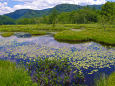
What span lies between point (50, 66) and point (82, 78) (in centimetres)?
415

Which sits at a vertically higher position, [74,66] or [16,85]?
[16,85]

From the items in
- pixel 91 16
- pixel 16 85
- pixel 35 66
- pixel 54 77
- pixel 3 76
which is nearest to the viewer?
pixel 16 85

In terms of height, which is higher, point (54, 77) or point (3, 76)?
point (3, 76)

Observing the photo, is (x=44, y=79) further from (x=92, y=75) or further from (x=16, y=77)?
(x=92, y=75)

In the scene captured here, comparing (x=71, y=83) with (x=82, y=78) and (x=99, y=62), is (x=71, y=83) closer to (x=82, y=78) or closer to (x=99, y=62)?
(x=82, y=78)

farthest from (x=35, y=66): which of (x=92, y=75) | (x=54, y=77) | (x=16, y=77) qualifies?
(x=92, y=75)

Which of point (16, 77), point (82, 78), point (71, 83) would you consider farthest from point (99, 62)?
point (16, 77)

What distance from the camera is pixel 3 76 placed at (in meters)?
7.07

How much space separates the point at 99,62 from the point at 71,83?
608 centimetres

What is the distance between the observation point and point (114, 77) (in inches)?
360

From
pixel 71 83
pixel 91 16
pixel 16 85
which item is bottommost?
pixel 71 83

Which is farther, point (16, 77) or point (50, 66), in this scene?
point (50, 66)

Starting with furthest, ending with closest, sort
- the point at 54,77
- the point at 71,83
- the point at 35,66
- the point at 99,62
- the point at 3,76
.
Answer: the point at 99,62 < the point at 35,66 < the point at 54,77 < the point at 71,83 < the point at 3,76

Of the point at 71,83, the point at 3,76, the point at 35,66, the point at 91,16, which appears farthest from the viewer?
the point at 91,16
